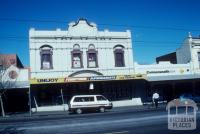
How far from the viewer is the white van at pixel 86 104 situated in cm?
2694

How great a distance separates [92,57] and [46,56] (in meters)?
5.04

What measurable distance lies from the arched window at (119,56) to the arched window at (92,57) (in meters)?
2.39

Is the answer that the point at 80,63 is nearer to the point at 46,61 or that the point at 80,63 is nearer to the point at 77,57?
the point at 77,57

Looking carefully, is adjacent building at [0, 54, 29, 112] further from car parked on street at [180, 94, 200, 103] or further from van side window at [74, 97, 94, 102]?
car parked on street at [180, 94, 200, 103]

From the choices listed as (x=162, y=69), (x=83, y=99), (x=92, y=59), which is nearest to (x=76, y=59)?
(x=92, y=59)

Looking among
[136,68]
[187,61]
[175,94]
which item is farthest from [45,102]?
[187,61]

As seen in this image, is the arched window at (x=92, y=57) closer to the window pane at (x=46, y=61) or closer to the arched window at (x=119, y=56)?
the arched window at (x=119, y=56)

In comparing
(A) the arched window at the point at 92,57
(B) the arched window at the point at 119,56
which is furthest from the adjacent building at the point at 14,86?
(B) the arched window at the point at 119,56

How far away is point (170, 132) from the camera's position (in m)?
11.8

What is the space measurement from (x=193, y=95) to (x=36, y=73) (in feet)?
61.2

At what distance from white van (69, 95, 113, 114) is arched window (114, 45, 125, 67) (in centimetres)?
699

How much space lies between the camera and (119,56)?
3362cm

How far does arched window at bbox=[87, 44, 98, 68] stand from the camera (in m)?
32.4

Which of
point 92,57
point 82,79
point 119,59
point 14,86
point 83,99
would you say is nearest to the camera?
point 83,99
